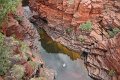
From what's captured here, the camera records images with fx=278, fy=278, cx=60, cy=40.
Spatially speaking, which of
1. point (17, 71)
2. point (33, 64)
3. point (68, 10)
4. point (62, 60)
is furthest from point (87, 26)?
point (17, 71)

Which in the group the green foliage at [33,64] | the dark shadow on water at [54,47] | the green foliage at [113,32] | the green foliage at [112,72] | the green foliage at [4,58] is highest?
the green foliage at [4,58]

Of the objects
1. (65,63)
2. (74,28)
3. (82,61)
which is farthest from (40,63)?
(74,28)

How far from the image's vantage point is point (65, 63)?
78.8 feet

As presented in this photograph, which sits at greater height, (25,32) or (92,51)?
(25,32)

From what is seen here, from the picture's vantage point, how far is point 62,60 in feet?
79.6

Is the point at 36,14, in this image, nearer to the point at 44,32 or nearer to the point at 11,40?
the point at 44,32

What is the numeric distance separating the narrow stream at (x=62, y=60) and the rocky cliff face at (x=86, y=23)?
623mm

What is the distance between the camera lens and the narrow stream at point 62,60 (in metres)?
23.2

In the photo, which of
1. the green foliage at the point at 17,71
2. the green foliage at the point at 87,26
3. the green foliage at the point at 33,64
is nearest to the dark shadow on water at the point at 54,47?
the green foliage at the point at 87,26

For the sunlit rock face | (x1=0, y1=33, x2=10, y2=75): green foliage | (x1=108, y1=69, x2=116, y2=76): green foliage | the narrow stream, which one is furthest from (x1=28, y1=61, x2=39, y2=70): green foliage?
the sunlit rock face

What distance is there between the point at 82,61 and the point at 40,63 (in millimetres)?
4846

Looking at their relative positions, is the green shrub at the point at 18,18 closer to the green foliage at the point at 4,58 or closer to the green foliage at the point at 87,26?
the green foliage at the point at 4,58

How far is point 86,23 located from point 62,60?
4.64 meters

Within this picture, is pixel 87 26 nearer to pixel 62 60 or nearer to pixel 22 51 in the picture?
pixel 62 60
